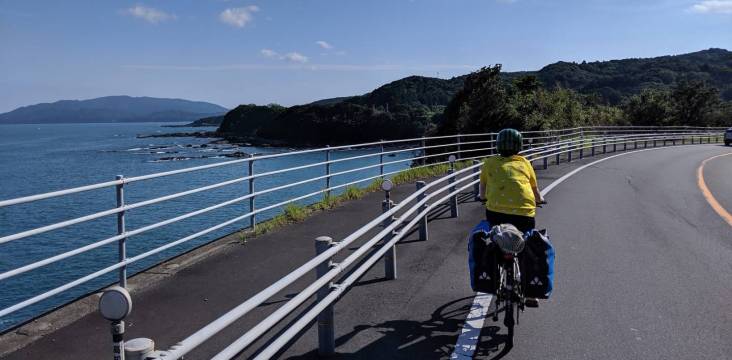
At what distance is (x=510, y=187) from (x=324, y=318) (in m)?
2.11

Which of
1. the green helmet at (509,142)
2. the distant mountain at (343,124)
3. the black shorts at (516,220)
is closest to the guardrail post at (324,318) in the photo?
the black shorts at (516,220)

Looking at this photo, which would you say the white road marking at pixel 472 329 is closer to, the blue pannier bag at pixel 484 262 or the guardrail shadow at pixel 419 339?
the guardrail shadow at pixel 419 339

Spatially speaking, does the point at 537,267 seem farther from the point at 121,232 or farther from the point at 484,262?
the point at 121,232

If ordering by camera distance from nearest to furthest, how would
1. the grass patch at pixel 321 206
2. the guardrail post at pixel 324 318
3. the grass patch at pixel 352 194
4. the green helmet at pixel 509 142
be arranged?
the guardrail post at pixel 324 318
the green helmet at pixel 509 142
the grass patch at pixel 321 206
the grass patch at pixel 352 194

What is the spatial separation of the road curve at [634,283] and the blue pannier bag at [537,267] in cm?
39

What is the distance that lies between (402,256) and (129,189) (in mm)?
24518

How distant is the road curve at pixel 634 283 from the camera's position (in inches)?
185

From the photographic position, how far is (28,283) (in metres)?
12.0

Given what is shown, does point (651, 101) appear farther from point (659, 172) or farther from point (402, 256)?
point (402, 256)

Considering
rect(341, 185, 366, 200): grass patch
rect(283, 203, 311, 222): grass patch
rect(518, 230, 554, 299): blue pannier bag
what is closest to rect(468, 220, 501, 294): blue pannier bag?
rect(518, 230, 554, 299): blue pannier bag

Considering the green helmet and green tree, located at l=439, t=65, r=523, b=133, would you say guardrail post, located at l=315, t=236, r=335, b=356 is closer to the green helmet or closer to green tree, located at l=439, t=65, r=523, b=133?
the green helmet

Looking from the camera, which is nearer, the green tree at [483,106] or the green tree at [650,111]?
the green tree at [483,106]

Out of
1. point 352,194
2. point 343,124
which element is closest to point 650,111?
point 352,194

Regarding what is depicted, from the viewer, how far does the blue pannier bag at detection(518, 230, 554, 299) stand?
4867 millimetres
